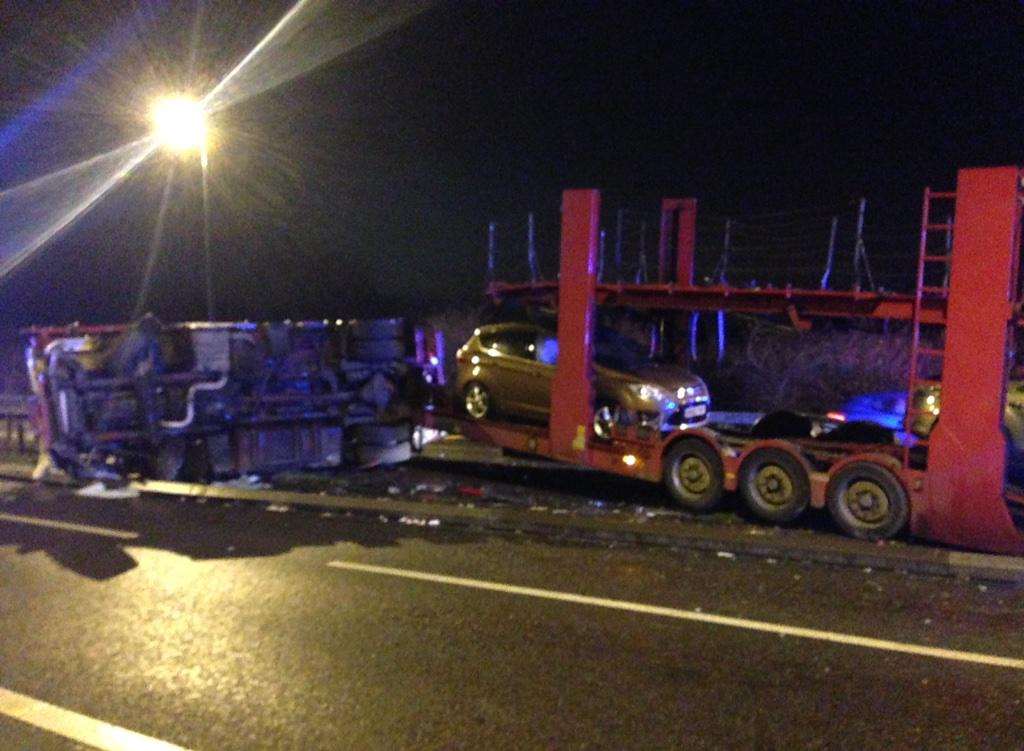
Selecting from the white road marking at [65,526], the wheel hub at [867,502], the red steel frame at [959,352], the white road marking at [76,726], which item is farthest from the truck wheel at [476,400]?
the white road marking at [76,726]

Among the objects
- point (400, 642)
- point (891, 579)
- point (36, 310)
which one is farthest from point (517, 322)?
point (36, 310)

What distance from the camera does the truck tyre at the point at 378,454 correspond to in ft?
45.0

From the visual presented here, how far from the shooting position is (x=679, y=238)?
39.7 ft

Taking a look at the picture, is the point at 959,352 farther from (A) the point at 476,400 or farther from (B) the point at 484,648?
(A) the point at 476,400

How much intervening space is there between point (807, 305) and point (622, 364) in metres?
2.51

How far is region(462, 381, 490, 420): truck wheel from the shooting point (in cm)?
1309

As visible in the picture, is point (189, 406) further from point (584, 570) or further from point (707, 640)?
point (707, 640)

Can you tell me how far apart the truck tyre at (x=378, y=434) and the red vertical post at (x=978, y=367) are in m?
7.20

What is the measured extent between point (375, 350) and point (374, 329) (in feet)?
0.96

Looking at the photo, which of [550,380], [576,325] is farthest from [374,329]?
[576,325]

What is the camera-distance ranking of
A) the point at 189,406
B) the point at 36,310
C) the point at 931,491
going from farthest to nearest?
the point at 36,310 < the point at 189,406 < the point at 931,491

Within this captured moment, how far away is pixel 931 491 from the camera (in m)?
9.03

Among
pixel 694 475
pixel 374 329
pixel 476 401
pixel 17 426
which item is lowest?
pixel 17 426

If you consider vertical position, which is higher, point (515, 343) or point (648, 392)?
point (515, 343)
